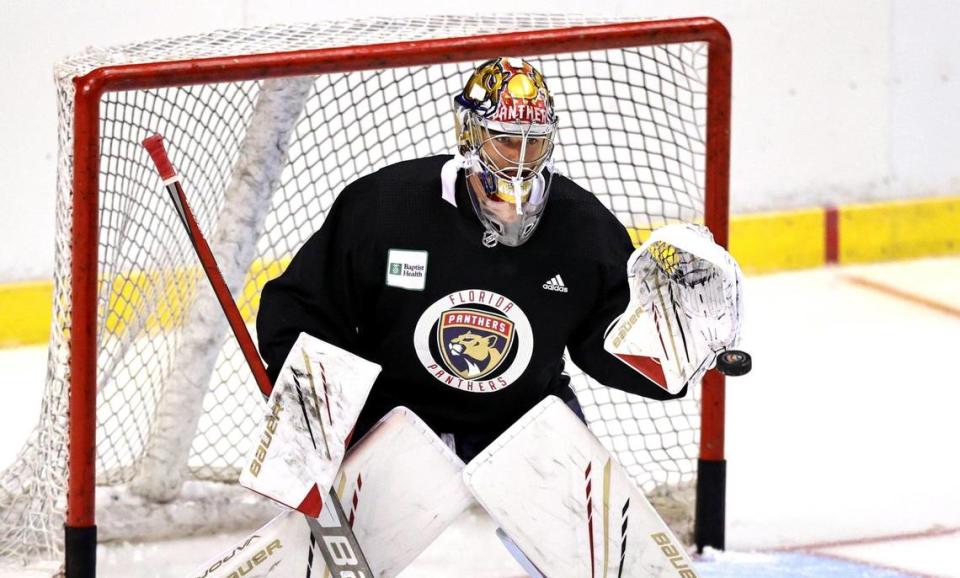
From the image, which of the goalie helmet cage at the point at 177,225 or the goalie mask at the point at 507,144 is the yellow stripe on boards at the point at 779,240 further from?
the goalie mask at the point at 507,144

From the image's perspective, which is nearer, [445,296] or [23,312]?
[445,296]

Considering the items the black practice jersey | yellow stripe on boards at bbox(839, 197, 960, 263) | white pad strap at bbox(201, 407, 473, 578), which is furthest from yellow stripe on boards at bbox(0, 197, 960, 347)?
white pad strap at bbox(201, 407, 473, 578)

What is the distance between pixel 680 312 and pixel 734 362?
115 mm

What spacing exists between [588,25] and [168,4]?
2.08 metres

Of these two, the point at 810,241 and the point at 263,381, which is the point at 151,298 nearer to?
the point at 263,381

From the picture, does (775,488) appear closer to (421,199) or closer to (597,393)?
(597,393)

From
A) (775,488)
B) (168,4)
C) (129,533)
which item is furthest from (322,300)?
(168,4)

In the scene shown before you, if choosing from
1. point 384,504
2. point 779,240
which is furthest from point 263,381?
point 779,240

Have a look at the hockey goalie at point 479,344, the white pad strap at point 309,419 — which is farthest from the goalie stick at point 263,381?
the white pad strap at point 309,419

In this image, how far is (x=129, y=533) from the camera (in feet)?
11.5

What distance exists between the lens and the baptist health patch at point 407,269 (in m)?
2.68

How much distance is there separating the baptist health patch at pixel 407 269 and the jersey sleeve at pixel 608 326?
11.9 inches

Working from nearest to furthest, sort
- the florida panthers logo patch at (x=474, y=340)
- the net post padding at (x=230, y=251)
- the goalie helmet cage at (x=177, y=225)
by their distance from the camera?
the florida panthers logo patch at (x=474, y=340)
the goalie helmet cage at (x=177, y=225)
the net post padding at (x=230, y=251)

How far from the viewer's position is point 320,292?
2668mm
